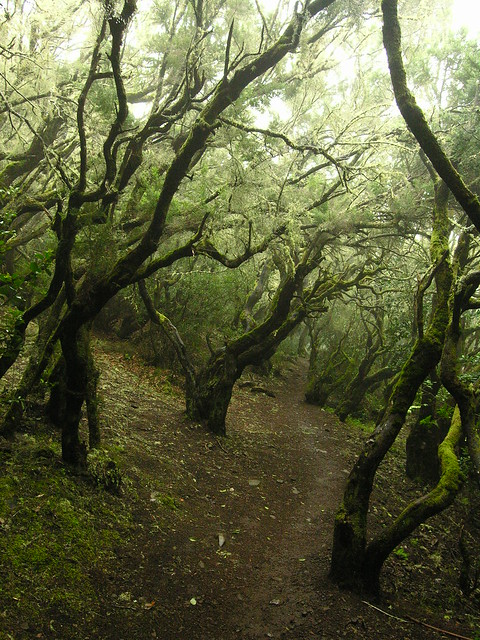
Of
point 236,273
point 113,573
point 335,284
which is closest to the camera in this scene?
point 113,573

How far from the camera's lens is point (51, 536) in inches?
155

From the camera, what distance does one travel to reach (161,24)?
11648 millimetres

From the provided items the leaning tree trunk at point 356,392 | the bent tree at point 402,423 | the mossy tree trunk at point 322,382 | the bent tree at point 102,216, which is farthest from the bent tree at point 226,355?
the mossy tree trunk at point 322,382

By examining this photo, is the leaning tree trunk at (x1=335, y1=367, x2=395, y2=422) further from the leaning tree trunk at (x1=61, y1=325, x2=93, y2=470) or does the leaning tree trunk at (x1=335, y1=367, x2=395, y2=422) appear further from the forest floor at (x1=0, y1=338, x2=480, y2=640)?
the leaning tree trunk at (x1=61, y1=325, x2=93, y2=470)

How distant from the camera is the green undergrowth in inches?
128

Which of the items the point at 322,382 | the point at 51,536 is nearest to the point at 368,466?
the point at 51,536

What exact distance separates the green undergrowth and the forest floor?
0.04ft

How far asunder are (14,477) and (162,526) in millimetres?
1762

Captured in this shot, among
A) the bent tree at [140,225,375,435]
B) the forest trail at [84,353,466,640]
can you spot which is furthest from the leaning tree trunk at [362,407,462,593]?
the bent tree at [140,225,375,435]

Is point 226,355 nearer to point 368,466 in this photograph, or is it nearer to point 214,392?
point 214,392

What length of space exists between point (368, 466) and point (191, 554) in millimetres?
2191

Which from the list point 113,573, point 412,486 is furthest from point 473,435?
point 412,486

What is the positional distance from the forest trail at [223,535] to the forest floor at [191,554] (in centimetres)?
2

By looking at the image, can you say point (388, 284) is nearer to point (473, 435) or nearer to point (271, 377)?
point (271, 377)
